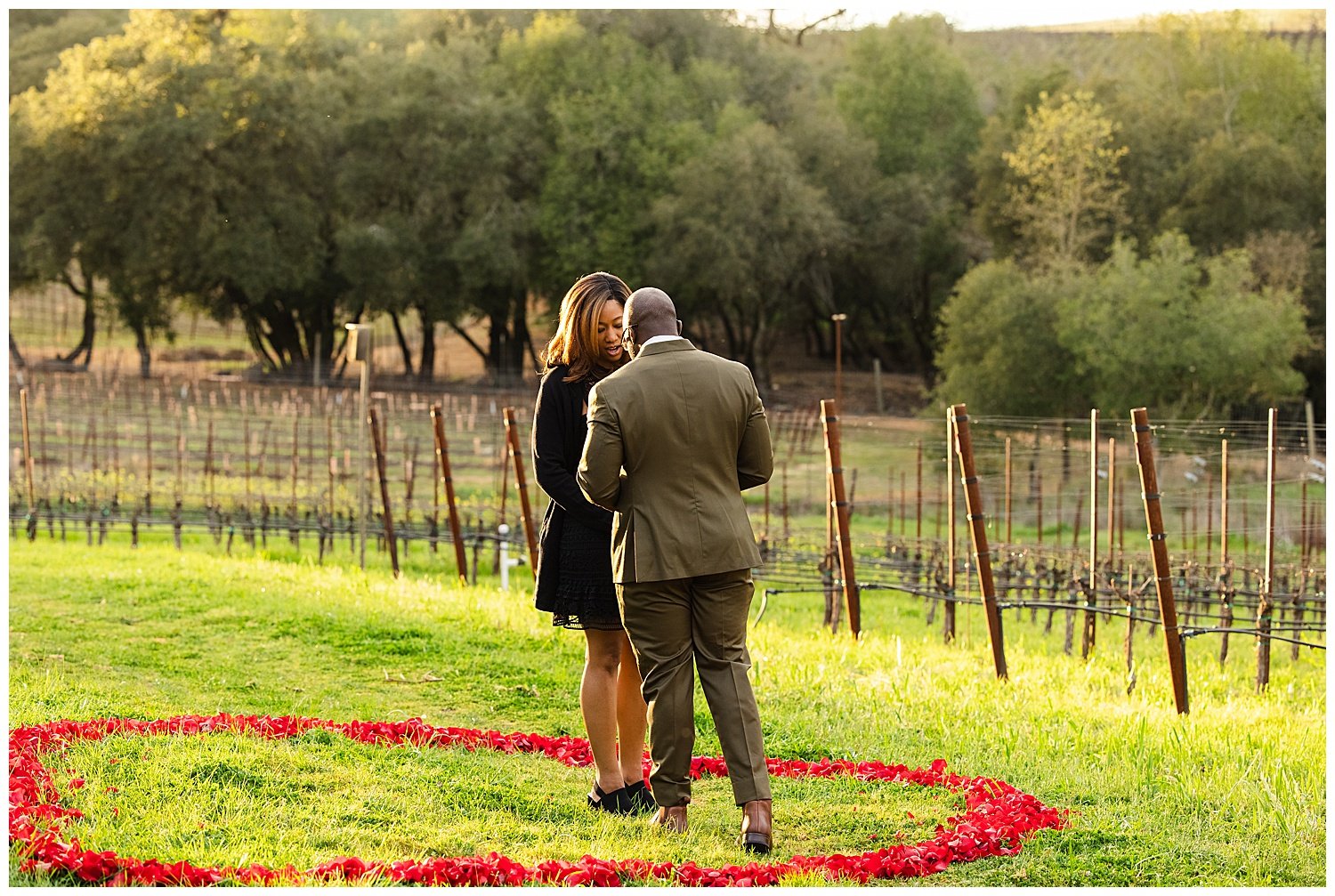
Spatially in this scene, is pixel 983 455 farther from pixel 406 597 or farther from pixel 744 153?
pixel 744 153

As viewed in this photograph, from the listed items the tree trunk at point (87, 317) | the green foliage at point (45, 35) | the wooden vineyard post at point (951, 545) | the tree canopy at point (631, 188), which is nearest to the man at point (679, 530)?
the wooden vineyard post at point (951, 545)

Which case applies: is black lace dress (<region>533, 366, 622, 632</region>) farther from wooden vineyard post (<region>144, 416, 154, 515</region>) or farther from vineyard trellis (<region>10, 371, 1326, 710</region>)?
wooden vineyard post (<region>144, 416, 154, 515</region>)

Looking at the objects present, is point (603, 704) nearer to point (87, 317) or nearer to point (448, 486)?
point (448, 486)

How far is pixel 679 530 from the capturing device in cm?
434

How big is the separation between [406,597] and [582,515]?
5.64m

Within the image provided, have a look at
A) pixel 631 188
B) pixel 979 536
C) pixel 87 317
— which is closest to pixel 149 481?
pixel 979 536

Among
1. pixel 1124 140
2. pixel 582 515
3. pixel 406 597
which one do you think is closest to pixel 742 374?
pixel 582 515

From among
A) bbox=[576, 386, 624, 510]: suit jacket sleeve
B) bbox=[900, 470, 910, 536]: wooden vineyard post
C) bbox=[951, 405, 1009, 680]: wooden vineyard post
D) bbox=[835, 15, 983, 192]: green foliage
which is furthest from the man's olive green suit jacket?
bbox=[835, 15, 983, 192]: green foliage

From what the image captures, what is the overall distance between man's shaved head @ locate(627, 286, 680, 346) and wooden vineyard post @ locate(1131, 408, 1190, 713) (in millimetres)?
3231

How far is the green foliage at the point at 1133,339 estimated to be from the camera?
28984 millimetres

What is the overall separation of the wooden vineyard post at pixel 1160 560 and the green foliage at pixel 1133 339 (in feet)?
75.7

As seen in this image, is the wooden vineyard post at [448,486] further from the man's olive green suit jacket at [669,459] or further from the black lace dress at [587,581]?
the man's olive green suit jacket at [669,459]

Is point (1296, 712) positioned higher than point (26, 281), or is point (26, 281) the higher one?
point (26, 281)

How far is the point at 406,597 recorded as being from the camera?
10016mm
